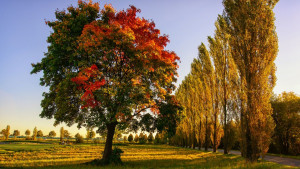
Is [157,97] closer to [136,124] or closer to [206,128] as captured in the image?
[136,124]

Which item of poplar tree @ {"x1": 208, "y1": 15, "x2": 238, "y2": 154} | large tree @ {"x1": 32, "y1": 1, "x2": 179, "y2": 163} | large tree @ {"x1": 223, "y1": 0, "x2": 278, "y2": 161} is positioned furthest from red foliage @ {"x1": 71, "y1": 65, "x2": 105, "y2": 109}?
poplar tree @ {"x1": 208, "y1": 15, "x2": 238, "y2": 154}

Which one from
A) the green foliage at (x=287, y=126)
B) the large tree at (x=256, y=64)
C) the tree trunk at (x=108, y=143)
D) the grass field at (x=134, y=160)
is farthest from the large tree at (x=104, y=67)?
the green foliage at (x=287, y=126)

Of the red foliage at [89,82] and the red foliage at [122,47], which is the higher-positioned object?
the red foliage at [122,47]

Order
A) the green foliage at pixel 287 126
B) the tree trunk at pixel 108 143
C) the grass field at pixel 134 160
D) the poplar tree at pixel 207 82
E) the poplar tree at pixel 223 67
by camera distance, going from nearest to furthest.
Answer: the grass field at pixel 134 160
the tree trunk at pixel 108 143
the poplar tree at pixel 223 67
the green foliage at pixel 287 126
the poplar tree at pixel 207 82

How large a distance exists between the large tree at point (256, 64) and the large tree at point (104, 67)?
5.52 m

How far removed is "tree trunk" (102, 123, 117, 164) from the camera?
13664 mm

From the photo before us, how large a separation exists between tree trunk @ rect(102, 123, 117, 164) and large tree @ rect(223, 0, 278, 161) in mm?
10083

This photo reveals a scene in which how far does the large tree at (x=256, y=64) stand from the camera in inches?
526

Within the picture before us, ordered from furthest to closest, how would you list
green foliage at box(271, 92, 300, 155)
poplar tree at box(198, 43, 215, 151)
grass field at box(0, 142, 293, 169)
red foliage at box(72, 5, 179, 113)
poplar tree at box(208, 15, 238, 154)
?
poplar tree at box(198, 43, 215, 151)
green foliage at box(271, 92, 300, 155)
poplar tree at box(208, 15, 238, 154)
grass field at box(0, 142, 293, 169)
red foliage at box(72, 5, 179, 113)

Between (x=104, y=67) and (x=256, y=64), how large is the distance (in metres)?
11.4

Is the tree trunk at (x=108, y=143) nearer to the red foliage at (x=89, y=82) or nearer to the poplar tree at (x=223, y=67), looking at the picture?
the red foliage at (x=89, y=82)

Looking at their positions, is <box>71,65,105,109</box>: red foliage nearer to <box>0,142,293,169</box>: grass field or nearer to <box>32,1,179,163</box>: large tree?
<box>32,1,179,163</box>: large tree

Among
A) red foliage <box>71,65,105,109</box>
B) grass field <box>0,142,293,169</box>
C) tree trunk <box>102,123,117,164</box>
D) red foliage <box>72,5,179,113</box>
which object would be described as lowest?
grass field <box>0,142,293,169</box>

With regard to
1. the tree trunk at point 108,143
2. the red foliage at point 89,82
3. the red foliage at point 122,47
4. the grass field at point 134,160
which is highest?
the red foliage at point 122,47
